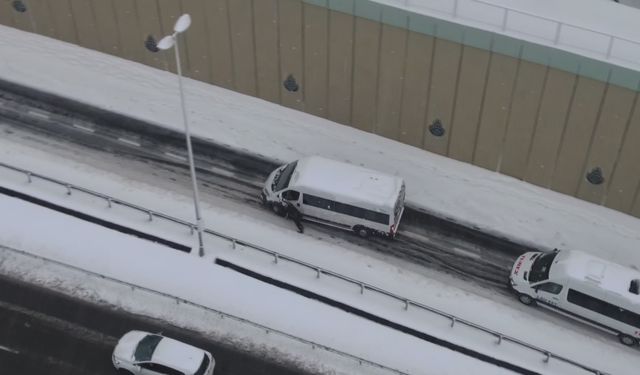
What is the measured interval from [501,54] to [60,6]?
57.4 feet

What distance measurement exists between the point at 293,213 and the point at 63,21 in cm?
1294

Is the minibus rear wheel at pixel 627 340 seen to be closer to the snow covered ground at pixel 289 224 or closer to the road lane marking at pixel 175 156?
the snow covered ground at pixel 289 224

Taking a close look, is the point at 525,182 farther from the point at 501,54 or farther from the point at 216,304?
the point at 216,304

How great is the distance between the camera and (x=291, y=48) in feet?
100.0

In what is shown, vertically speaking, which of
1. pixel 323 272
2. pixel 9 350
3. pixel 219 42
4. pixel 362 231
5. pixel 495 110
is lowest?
pixel 9 350

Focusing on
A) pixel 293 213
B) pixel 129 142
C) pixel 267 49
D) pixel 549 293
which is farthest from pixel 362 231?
pixel 129 142

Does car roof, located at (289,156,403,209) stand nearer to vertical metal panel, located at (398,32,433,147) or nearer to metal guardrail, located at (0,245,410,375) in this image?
vertical metal panel, located at (398,32,433,147)

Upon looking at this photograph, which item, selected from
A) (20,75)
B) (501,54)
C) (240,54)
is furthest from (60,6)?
(501,54)

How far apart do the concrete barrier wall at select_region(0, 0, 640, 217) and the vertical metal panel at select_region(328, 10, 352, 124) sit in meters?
0.04

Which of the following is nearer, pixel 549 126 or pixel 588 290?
pixel 588 290

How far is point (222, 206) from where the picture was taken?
2962cm

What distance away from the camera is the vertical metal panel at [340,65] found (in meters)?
28.9

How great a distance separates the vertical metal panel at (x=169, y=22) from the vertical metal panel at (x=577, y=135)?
14507 millimetres

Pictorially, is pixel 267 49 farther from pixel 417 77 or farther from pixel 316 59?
pixel 417 77
